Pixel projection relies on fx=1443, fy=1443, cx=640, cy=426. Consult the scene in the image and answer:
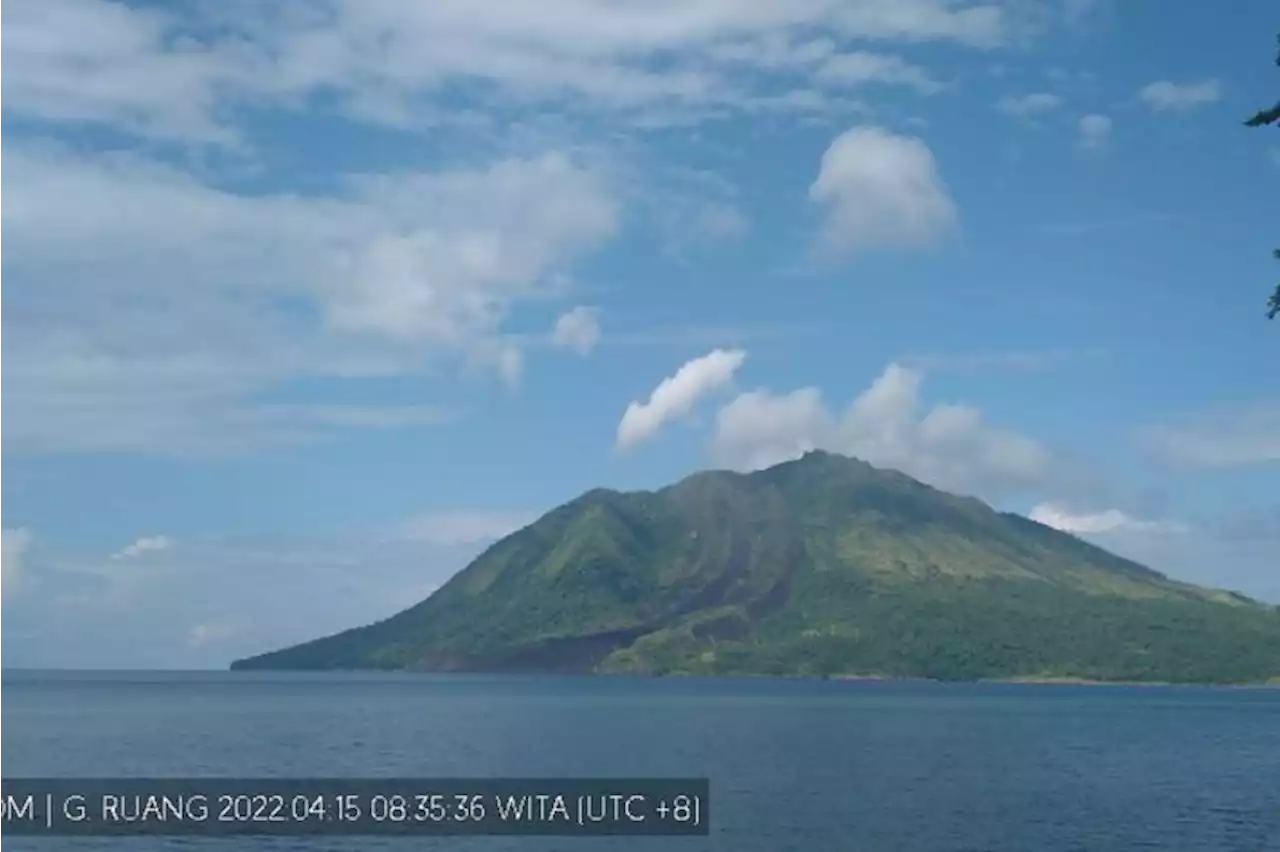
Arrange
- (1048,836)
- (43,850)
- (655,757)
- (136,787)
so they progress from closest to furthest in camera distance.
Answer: (43,850), (1048,836), (136,787), (655,757)

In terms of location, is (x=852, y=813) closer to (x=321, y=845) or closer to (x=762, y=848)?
(x=762, y=848)

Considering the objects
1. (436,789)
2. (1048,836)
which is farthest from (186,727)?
(1048,836)

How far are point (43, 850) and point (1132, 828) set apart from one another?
6588 centimetres

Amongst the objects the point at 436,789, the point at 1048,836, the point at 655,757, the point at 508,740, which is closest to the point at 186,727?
the point at 508,740

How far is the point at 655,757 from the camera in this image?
140000mm

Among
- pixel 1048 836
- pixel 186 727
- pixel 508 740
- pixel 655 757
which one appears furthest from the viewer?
pixel 186 727

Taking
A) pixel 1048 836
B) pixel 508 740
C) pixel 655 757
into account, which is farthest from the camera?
pixel 508 740

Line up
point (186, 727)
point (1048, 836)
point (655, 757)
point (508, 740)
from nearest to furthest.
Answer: point (1048, 836) → point (655, 757) → point (508, 740) → point (186, 727)

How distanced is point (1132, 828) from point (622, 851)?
36.7 m

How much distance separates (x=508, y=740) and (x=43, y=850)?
316 feet

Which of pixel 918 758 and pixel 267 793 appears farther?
pixel 918 758

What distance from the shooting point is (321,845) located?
7881 centimetres

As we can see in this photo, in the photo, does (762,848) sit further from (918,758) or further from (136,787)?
(918,758)

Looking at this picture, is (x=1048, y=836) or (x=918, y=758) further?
(x=918, y=758)
